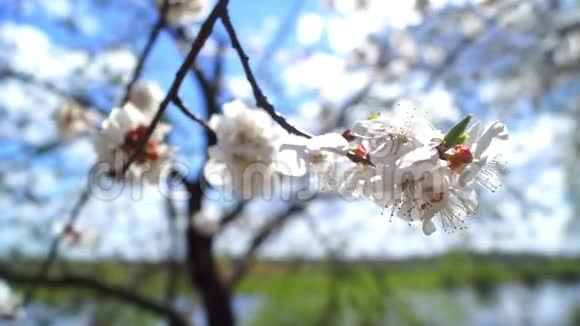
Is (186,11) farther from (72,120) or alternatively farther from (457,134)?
(457,134)

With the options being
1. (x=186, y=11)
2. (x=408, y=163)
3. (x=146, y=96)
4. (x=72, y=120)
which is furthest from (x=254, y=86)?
(x=72, y=120)

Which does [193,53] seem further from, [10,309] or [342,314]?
A: [342,314]

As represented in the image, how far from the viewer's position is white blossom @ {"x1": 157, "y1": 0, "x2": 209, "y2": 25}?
3.37 feet

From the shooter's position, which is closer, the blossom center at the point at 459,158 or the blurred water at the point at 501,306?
the blossom center at the point at 459,158

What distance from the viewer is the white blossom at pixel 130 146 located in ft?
2.36

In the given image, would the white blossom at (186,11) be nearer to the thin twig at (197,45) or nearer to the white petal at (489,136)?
the thin twig at (197,45)

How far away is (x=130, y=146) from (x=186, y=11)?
42 cm

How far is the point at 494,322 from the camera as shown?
689cm

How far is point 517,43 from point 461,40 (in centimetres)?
31

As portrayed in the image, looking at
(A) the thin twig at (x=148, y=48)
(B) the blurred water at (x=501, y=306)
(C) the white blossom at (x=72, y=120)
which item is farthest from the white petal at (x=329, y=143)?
(B) the blurred water at (x=501, y=306)

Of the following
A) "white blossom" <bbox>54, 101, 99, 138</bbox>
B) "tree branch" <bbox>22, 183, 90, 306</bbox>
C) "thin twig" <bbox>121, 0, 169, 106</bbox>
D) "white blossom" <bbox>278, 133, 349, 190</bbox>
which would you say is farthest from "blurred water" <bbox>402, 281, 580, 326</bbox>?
"white blossom" <bbox>278, 133, 349, 190</bbox>

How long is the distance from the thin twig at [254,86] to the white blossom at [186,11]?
48 centimetres

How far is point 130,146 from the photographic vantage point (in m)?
0.73

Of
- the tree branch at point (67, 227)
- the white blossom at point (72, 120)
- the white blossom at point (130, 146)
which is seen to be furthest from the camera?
the white blossom at point (72, 120)
